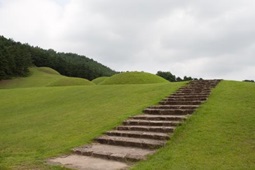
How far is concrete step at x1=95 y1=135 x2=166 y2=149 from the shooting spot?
8.46 meters

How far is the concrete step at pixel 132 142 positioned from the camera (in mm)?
8461

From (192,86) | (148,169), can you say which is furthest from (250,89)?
(148,169)

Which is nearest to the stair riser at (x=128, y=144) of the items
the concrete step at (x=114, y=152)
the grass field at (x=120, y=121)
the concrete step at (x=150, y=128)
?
the concrete step at (x=114, y=152)

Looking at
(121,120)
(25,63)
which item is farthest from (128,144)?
(25,63)

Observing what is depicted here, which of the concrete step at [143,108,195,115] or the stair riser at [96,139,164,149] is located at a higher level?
the concrete step at [143,108,195,115]

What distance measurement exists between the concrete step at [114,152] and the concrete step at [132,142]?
189mm

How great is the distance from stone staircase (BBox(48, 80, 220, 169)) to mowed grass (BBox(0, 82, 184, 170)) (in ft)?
1.99

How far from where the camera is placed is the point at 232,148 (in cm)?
738

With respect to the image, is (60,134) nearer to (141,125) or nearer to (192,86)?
(141,125)

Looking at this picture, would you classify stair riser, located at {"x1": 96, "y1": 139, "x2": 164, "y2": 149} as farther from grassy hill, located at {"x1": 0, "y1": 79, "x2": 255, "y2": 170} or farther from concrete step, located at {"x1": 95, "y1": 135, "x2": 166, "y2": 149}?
grassy hill, located at {"x1": 0, "y1": 79, "x2": 255, "y2": 170}

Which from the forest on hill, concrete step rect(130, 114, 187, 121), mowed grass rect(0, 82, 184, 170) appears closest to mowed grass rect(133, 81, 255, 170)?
concrete step rect(130, 114, 187, 121)

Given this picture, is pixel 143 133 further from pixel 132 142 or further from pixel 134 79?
pixel 134 79

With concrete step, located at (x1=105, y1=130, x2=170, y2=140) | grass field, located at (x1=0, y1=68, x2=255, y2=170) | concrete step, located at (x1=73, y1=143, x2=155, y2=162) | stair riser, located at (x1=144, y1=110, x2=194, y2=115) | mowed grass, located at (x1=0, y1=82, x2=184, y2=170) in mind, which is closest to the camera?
grass field, located at (x1=0, y1=68, x2=255, y2=170)

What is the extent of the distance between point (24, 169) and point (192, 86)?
12.0 m
